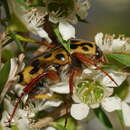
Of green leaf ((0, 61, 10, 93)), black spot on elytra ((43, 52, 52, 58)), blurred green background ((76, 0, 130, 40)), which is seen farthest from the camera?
blurred green background ((76, 0, 130, 40))

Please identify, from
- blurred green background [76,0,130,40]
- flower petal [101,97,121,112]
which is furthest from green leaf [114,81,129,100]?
blurred green background [76,0,130,40]

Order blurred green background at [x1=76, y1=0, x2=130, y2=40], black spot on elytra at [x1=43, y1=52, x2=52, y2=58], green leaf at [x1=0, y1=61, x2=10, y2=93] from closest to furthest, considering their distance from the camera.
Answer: green leaf at [x1=0, y1=61, x2=10, y2=93], black spot on elytra at [x1=43, y1=52, x2=52, y2=58], blurred green background at [x1=76, y1=0, x2=130, y2=40]

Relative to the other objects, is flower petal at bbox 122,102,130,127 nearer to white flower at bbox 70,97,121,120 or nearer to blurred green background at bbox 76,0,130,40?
white flower at bbox 70,97,121,120

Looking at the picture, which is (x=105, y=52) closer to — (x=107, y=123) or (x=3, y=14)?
(x=107, y=123)

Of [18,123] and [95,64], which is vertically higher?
[95,64]

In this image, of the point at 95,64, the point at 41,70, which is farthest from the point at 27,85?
the point at 95,64

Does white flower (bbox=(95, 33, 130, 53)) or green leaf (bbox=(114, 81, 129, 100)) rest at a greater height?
white flower (bbox=(95, 33, 130, 53))
